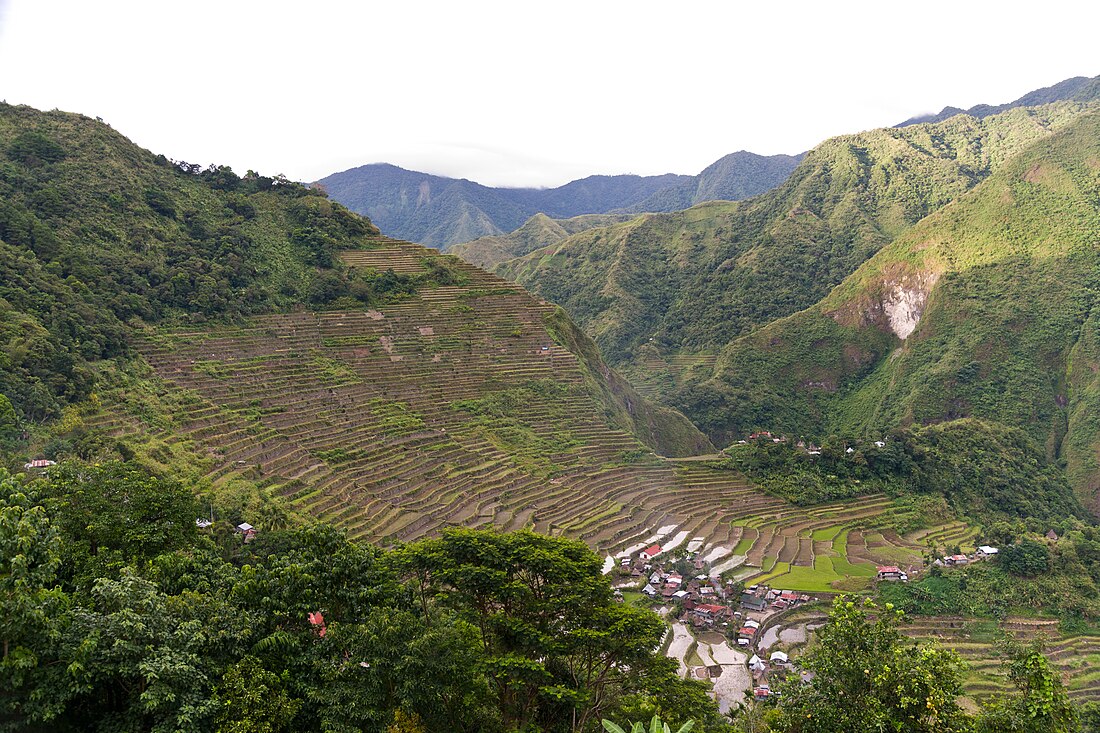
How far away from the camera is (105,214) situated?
3706 cm

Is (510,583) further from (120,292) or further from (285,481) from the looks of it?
(120,292)

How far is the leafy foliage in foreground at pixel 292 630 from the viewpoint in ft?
22.9

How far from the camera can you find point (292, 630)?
948 centimetres

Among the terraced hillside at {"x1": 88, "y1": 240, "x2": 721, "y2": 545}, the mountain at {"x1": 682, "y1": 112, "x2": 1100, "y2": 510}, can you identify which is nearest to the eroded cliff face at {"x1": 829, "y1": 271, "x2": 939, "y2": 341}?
the mountain at {"x1": 682, "y1": 112, "x2": 1100, "y2": 510}

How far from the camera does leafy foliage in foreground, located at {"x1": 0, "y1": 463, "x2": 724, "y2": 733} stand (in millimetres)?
6980

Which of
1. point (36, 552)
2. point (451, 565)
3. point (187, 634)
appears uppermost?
point (36, 552)


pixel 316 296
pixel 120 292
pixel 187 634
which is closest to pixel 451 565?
pixel 187 634

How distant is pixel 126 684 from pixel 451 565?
5.42 m

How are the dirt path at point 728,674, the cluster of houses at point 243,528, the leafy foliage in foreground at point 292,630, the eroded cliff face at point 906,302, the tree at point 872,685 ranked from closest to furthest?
the leafy foliage in foreground at point 292,630 → the tree at point 872,685 → the cluster of houses at point 243,528 → the dirt path at point 728,674 → the eroded cliff face at point 906,302

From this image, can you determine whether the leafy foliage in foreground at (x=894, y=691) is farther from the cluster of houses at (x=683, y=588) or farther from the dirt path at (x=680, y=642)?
the cluster of houses at (x=683, y=588)

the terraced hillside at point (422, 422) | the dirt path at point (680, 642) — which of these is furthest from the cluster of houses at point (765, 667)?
the terraced hillside at point (422, 422)

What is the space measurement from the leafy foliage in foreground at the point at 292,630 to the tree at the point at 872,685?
2.89 meters

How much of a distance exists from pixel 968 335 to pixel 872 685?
6291 centimetres

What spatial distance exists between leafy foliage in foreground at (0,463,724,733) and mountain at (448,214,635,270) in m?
124
